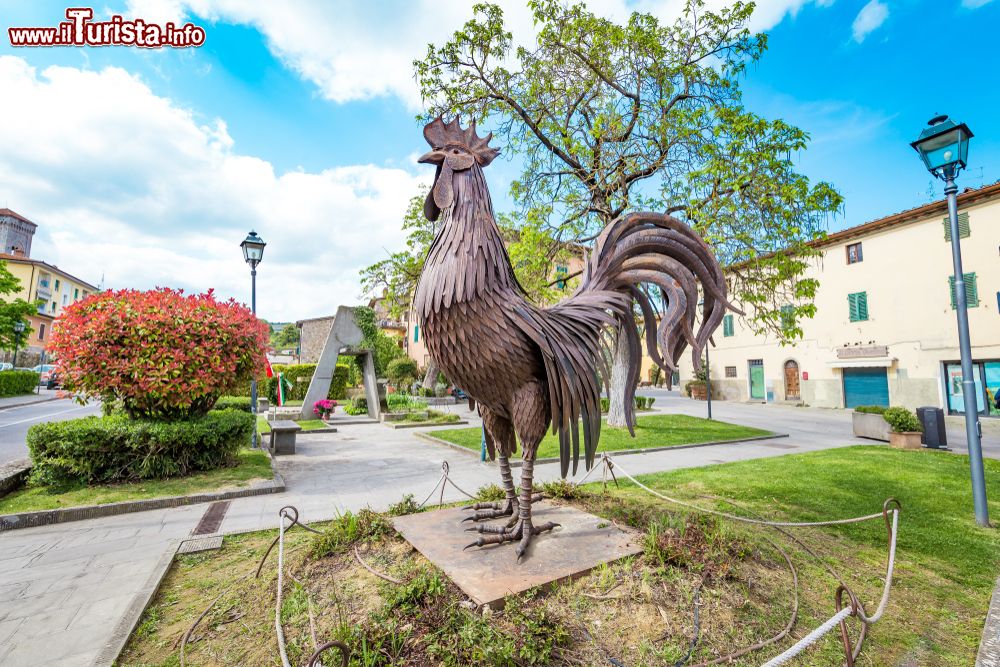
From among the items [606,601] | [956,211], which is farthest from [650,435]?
[606,601]

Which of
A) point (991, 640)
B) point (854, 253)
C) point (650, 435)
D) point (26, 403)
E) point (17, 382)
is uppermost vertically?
point (854, 253)

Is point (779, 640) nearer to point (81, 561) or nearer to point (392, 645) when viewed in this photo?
point (392, 645)

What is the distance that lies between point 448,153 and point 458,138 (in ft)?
0.54

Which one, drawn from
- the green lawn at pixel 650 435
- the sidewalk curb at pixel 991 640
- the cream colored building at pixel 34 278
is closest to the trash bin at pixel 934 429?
the green lawn at pixel 650 435

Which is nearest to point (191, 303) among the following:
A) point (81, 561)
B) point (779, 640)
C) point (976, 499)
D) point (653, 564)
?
point (81, 561)

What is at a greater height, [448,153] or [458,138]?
[458,138]

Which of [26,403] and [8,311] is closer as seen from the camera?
[26,403]

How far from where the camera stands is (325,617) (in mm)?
2986

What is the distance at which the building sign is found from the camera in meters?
19.5

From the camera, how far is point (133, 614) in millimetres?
3182

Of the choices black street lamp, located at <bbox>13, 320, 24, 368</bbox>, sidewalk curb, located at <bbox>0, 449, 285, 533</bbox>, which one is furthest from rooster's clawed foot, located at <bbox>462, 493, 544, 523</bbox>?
black street lamp, located at <bbox>13, 320, 24, 368</bbox>

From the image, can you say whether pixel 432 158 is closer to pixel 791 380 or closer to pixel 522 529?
pixel 522 529

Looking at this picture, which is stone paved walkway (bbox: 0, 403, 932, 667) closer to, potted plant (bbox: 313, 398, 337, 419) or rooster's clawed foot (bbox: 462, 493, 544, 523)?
rooster's clawed foot (bbox: 462, 493, 544, 523)

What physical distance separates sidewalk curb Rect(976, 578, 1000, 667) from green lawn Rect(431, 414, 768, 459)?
672 cm
